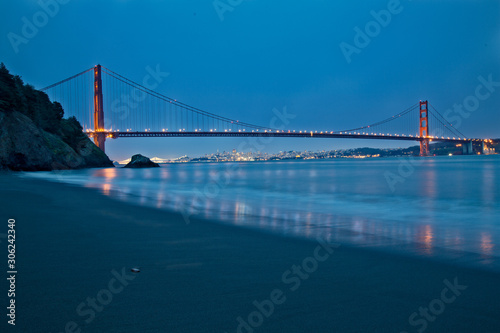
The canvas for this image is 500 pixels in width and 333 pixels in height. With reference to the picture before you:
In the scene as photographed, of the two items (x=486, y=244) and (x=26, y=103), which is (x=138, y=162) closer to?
(x=26, y=103)

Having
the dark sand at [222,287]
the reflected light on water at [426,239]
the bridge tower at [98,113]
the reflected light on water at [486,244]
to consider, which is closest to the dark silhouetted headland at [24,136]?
the bridge tower at [98,113]

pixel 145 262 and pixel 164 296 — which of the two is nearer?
pixel 164 296

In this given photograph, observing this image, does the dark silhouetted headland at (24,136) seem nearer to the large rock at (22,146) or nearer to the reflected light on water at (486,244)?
the large rock at (22,146)

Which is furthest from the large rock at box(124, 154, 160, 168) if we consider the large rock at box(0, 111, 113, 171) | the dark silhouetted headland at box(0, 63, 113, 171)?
the large rock at box(0, 111, 113, 171)

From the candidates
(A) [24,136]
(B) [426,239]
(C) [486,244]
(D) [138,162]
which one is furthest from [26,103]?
(C) [486,244]

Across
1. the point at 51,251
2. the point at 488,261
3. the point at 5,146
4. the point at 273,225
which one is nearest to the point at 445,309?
the point at 488,261

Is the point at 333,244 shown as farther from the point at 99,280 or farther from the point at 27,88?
the point at 27,88
